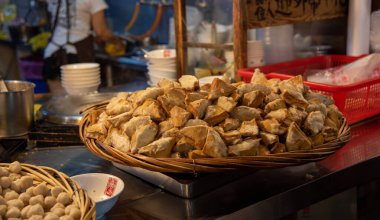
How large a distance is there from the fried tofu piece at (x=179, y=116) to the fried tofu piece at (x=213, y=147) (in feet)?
0.37

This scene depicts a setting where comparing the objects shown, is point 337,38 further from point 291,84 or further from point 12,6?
point 12,6

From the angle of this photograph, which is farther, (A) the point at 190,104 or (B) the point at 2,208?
(A) the point at 190,104

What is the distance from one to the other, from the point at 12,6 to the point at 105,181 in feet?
19.0

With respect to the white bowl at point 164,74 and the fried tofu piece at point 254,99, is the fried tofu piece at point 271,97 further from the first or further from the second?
the white bowl at point 164,74

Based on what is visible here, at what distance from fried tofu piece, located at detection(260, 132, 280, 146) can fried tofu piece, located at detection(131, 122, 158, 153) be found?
31 cm

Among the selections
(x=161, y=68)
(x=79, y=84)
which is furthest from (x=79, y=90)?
(x=161, y=68)

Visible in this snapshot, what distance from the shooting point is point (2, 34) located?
607 centimetres

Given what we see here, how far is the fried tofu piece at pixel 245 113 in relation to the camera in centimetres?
141

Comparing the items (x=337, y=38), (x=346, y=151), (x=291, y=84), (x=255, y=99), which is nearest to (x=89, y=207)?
(x=255, y=99)

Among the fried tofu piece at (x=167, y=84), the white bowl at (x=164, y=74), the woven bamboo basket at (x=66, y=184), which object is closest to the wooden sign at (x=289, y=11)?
the white bowl at (x=164, y=74)

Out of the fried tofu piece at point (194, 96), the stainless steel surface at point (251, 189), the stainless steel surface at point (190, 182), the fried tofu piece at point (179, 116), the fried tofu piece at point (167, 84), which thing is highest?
the fried tofu piece at point (167, 84)

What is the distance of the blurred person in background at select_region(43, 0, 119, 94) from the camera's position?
157 inches

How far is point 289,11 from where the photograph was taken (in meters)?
2.38

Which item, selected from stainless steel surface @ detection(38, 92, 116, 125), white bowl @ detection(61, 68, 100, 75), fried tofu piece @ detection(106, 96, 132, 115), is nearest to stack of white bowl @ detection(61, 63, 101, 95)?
white bowl @ detection(61, 68, 100, 75)
